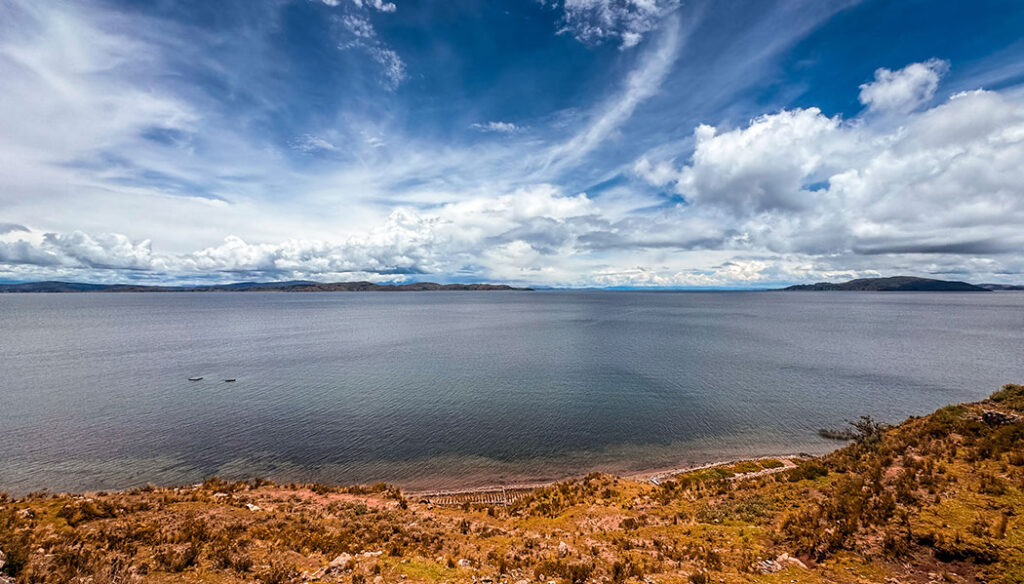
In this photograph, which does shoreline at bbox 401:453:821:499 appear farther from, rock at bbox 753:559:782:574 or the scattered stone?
rock at bbox 753:559:782:574

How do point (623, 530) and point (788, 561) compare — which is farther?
point (623, 530)

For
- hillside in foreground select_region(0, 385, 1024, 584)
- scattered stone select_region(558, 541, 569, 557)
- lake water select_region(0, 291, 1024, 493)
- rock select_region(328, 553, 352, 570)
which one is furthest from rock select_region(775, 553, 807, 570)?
lake water select_region(0, 291, 1024, 493)

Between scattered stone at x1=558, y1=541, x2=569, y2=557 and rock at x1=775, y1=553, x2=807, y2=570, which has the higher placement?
rock at x1=775, y1=553, x2=807, y2=570

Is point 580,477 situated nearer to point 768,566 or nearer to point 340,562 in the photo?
point 768,566

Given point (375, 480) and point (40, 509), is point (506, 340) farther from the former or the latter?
point (40, 509)

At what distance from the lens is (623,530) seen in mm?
17656

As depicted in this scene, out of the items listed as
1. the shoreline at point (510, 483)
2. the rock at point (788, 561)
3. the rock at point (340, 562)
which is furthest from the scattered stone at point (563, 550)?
the shoreline at point (510, 483)

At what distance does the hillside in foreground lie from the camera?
1151cm

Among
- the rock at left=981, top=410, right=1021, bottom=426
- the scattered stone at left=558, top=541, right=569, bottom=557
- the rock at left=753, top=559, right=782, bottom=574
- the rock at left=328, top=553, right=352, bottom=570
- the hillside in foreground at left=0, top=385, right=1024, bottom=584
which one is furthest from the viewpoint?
the rock at left=981, top=410, right=1021, bottom=426

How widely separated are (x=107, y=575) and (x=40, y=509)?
1069 cm

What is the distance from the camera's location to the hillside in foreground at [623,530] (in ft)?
37.8

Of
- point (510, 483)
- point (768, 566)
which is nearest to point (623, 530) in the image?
point (768, 566)

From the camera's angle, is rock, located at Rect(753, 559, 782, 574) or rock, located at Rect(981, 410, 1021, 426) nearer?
rock, located at Rect(753, 559, 782, 574)

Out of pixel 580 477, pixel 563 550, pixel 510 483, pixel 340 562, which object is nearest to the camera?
pixel 340 562
